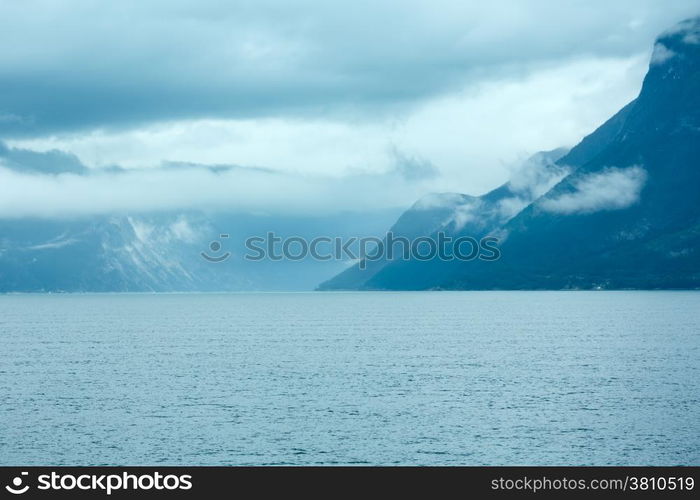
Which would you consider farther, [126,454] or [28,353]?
[28,353]

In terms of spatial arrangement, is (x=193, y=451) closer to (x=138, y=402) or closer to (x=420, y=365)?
(x=138, y=402)

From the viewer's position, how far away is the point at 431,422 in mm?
104875

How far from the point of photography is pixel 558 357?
178m

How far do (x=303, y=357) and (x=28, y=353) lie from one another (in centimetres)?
5827

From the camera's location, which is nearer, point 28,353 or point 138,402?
point 138,402

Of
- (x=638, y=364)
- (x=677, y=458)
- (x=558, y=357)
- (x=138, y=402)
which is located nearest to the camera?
(x=677, y=458)

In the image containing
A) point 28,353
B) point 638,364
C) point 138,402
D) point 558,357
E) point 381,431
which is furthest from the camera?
point 28,353
